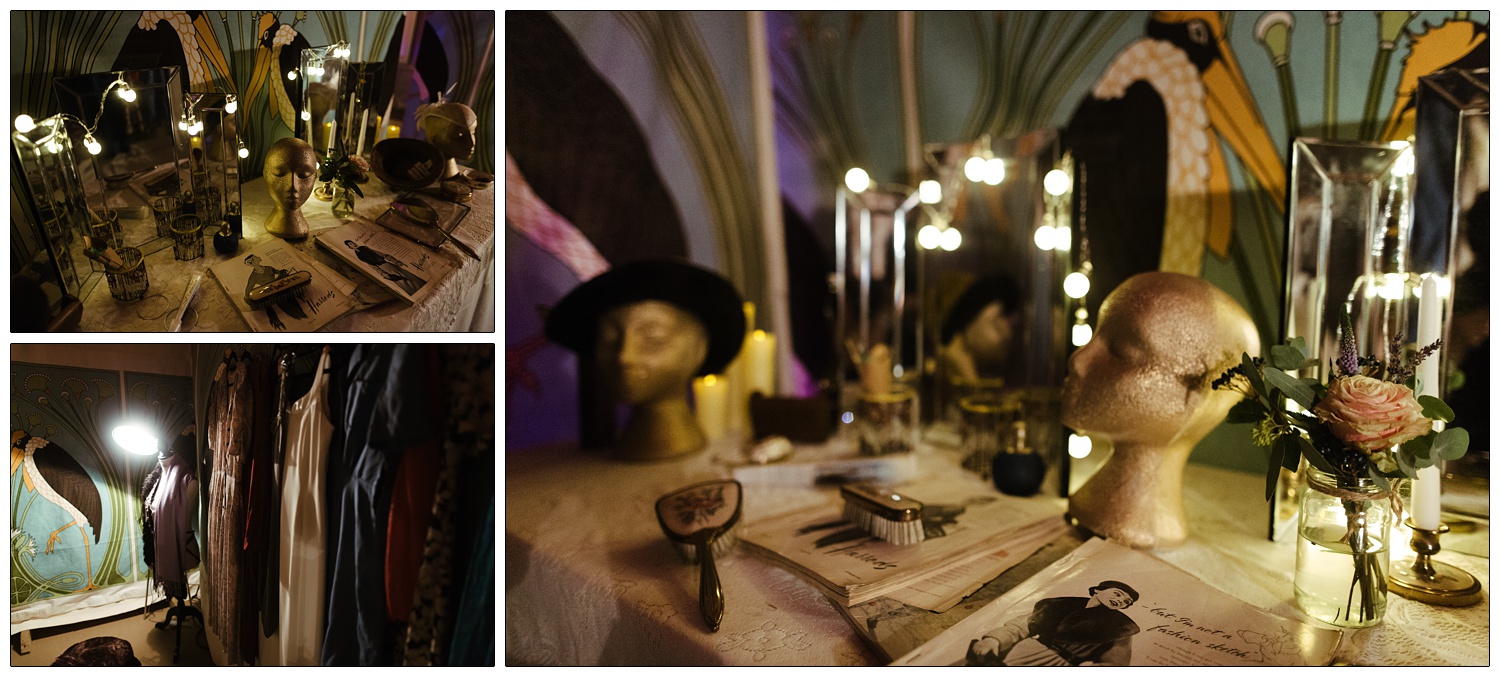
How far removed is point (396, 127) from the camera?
914 millimetres

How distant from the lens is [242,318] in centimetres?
88

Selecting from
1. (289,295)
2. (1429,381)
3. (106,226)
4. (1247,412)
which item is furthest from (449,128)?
(1429,381)

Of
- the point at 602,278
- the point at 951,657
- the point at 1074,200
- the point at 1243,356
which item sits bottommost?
the point at 951,657

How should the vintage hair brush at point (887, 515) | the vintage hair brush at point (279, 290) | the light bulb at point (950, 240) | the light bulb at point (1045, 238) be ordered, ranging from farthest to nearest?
the light bulb at point (950, 240)
the light bulb at point (1045, 238)
the vintage hair brush at point (887, 515)
the vintage hair brush at point (279, 290)

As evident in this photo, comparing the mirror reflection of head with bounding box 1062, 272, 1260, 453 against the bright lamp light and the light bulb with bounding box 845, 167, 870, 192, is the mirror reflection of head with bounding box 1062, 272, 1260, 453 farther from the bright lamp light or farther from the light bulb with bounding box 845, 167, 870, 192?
the bright lamp light

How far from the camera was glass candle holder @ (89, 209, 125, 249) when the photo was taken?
0.87 metres

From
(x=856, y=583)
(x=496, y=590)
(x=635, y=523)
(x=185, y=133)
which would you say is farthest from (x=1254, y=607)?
(x=185, y=133)

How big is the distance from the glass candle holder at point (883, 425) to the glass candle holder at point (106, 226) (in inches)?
40.4

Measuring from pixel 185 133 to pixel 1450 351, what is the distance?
5.01 ft

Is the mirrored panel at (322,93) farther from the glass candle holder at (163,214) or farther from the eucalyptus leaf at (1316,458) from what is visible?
the eucalyptus leaf at (1316,458)

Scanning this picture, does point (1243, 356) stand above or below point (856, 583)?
above

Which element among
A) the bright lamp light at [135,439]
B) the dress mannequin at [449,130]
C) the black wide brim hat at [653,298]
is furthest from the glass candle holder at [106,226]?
the black wide brim hat at [653,298]

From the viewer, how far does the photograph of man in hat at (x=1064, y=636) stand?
800 mm

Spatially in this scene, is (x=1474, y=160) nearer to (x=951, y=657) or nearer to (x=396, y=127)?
(x=951, y=657)
